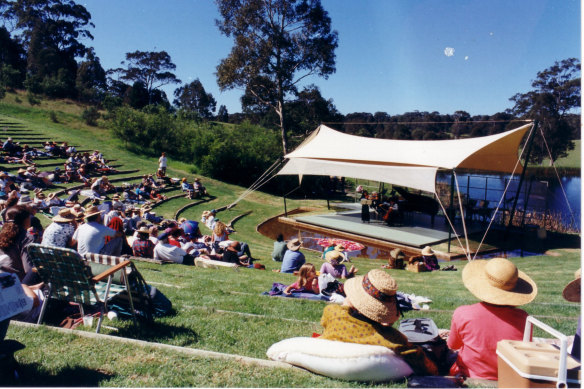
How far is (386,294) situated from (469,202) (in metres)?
13.8

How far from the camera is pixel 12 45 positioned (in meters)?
41.4

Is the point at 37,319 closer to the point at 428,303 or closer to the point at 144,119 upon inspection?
the point at 428,303

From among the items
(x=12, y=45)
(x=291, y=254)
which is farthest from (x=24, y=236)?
(x=12, y=45)

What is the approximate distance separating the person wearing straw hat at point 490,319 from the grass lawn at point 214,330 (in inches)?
31.0

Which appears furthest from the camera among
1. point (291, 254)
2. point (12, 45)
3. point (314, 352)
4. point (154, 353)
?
point (12, 45)

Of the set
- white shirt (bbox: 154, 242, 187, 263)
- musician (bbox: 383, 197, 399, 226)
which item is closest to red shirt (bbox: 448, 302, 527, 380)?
white shirt (bbox: 154, 242, 187, 263)

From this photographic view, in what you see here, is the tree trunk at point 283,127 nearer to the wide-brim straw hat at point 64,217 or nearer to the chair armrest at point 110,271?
the wide-brim straw hat at point 64,217

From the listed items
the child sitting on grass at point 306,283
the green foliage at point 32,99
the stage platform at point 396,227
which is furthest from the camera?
the green foliage at point 32,99

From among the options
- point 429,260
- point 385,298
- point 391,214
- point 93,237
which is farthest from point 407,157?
point 385,298

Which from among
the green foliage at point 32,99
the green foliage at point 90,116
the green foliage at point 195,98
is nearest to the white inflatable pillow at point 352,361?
the green foliage at point 90,116

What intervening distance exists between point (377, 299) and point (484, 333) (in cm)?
77

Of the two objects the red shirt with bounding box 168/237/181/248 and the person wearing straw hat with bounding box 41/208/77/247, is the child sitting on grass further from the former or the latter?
the red shirt with bounding box 168/237/181/248

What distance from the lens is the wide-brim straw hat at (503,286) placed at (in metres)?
2.94

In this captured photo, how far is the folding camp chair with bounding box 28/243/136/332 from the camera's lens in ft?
12.0
